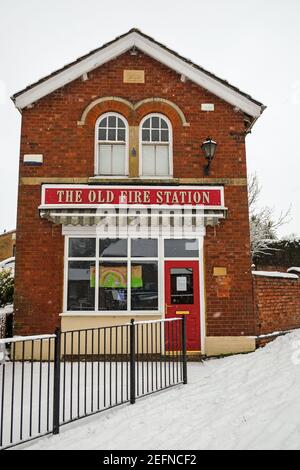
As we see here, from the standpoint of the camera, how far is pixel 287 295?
36.3 ft

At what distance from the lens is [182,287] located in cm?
965

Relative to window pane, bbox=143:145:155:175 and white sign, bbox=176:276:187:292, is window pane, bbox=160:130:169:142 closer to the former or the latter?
window pane, bbox=143:145:155:175

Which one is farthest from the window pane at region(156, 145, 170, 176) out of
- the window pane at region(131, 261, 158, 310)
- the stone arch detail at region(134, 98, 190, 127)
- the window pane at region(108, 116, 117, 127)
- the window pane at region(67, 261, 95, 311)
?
the window pane at region(67, 261, 95, 311)

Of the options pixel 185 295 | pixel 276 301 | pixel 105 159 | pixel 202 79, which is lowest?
pixel 276 301

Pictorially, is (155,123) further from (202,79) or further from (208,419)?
(208,419)

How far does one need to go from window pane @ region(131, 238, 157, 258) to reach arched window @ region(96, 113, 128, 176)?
1849mm

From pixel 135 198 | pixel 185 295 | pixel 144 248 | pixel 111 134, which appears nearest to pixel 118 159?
pixel 111 134

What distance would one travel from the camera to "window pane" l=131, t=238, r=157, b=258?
980 centimetres

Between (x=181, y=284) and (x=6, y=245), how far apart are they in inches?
1427

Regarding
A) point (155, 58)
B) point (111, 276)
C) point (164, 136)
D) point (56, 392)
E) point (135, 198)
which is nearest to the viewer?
point (56, 392)

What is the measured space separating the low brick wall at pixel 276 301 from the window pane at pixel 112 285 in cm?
337

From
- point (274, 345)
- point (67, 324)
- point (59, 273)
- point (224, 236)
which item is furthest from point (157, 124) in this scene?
point (274, 345)

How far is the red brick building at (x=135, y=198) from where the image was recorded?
941cm

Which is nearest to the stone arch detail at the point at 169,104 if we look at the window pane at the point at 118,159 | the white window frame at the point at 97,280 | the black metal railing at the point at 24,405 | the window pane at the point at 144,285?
the window pane at the point at 118,159
